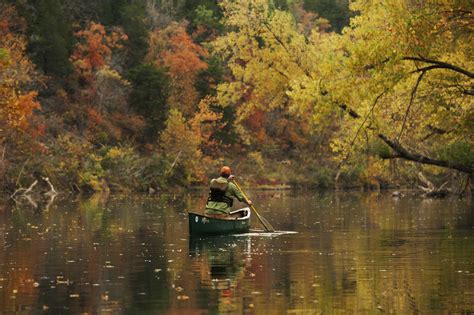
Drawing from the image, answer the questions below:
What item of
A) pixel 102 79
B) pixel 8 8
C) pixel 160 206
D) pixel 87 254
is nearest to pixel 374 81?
pixel 87 254

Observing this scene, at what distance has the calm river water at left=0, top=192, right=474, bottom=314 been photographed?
53.8ft

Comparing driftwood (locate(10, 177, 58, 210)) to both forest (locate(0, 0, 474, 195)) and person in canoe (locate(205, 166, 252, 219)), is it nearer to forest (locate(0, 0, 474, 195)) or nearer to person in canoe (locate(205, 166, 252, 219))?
forest (locate(0, 0, 474, 195))

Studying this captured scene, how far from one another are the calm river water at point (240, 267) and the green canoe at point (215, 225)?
38 cm

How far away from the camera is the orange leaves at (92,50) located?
86.1 metres

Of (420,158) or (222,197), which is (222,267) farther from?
(420,158)

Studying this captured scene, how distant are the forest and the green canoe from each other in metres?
4.88

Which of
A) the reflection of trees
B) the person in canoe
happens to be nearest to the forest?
the person in canoe

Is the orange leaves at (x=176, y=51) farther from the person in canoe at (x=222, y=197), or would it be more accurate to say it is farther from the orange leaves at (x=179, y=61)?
the person in canoe at (x=222, y=197)

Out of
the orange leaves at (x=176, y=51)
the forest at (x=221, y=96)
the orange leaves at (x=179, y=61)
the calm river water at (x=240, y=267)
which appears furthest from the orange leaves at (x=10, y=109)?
the orange leaves at (x=176, y=51)

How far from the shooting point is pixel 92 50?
8712 cm

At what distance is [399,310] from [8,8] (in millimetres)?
66351

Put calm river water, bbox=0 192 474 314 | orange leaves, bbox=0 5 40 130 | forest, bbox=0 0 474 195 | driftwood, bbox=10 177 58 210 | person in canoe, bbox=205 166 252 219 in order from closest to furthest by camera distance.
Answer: calm river water, bbox=0 192 474 314 → forest, bbox=0 0 474 195 → person in canoe, bbox=205 166 252 219 → orange leaves, bbox=0 5 40 130 → driftwood, bbox=10 177 58 210

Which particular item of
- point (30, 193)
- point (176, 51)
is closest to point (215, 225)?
point (30, 193)

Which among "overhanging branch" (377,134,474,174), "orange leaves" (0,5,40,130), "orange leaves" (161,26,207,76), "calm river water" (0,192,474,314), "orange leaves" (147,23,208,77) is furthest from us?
"orange leaves" (147,23,208,77)
